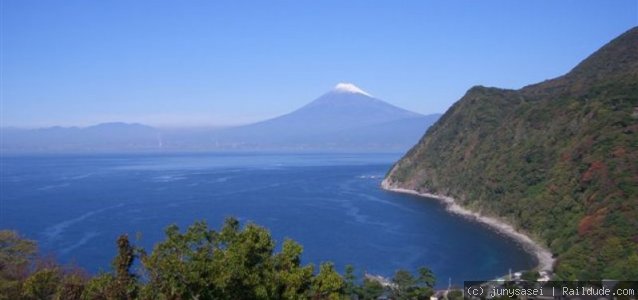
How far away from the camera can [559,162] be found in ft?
116

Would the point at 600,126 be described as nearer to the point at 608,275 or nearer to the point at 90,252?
the point at 608,275

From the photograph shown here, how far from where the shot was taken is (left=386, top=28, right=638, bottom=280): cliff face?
24703 millimetres

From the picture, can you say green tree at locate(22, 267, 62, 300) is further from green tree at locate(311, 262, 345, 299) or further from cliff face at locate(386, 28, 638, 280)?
cliff face at locate(386, 28, 638, 280)

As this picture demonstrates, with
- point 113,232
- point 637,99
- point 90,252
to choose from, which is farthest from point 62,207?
point 637,99

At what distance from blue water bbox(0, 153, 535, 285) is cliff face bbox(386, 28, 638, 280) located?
2.81 meters

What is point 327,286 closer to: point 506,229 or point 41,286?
point 41,286

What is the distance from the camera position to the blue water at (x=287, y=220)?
2789 centimetres

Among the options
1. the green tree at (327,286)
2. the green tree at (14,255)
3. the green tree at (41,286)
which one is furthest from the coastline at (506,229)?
the green tree at (41,286)

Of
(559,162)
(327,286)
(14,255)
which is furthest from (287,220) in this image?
(327,286)

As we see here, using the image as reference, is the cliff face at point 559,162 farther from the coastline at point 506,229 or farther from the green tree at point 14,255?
the green tree at point 14,255

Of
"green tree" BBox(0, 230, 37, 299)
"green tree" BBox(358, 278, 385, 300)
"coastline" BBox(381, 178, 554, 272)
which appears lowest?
"coastline" BBox(381, 178, 554, 272)

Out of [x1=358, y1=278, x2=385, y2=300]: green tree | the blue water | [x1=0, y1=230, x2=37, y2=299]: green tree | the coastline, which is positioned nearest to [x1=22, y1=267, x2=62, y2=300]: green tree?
[x1=0, y1=230, x2=37, y2=299]: green tree

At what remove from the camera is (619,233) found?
23.6 metres

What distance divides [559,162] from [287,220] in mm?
17353
